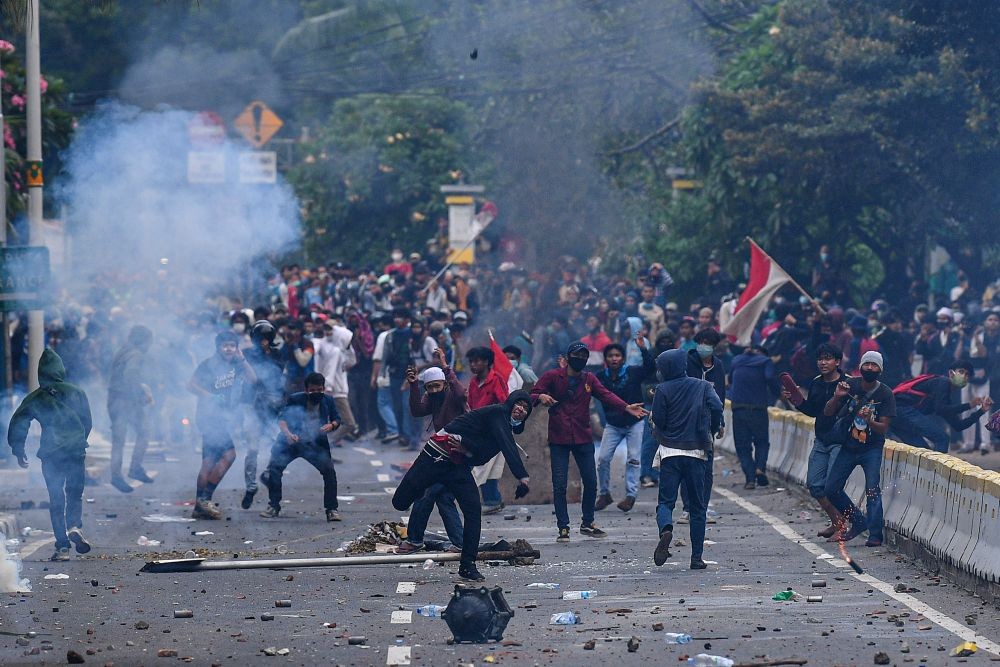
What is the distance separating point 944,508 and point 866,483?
145cm

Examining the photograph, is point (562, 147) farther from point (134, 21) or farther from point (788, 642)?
point (788, 642)

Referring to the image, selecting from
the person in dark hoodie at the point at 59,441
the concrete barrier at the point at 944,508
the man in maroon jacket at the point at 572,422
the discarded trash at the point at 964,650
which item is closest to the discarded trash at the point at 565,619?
the discarded trash at the point at 964,650

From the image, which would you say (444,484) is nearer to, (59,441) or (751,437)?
(59,441)

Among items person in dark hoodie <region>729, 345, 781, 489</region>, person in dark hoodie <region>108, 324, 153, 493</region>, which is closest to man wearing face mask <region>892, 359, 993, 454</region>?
person in dark hoodie <region>729, 345, 781, 489</region>

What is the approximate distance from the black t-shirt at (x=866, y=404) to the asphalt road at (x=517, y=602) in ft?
2.68

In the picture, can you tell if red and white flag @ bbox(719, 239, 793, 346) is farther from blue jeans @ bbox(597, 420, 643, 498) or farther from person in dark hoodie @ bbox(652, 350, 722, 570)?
person in dark hoodie @ bbox(652, 350, 722, 570)

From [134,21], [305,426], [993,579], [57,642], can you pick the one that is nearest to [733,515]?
[305,426]

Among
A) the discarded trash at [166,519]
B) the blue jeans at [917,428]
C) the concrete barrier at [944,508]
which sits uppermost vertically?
the blue jeans at [917,428]

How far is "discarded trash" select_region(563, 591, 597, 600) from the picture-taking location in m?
10.3

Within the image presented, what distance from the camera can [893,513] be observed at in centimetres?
1254

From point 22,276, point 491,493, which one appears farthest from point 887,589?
point 22,276

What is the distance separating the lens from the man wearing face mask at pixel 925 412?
48.0 feet

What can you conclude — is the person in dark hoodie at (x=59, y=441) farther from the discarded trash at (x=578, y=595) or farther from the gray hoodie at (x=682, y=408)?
the gray hoodie at (x=682, y=408)

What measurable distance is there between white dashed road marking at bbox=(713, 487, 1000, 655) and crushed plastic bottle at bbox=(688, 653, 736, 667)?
140 cm
